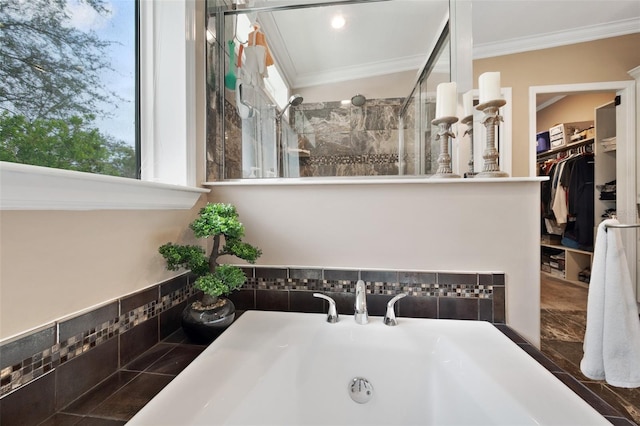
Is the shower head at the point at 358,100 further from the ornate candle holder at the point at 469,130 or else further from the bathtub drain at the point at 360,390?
the bathtub drain at the point at 360,390

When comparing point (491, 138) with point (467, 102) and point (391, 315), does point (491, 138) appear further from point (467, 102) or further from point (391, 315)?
point (391, 315)

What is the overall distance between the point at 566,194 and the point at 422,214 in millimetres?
3187

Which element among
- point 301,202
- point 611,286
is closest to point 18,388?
point 301,202

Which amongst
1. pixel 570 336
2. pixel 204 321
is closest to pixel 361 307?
pixel 204 321

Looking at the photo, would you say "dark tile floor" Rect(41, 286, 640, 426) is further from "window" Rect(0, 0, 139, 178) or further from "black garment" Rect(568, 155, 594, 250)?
"black garment" Rect(568, 155, 594, 250)

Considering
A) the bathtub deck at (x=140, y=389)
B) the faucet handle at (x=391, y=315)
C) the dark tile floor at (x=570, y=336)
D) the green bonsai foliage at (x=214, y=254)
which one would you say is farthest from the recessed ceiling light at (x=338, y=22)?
the dark tile floor at (x=570, y=336)

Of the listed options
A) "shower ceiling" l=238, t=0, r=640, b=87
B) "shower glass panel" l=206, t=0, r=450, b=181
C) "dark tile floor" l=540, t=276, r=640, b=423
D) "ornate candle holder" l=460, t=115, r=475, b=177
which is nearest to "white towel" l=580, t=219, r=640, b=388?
"dark tile floor" l=540, t=276, r=640, b=423

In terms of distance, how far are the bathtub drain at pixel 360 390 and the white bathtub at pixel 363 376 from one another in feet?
0.04

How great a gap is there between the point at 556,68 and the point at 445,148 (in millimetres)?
2347

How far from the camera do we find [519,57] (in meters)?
2.43

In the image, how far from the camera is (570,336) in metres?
1.75

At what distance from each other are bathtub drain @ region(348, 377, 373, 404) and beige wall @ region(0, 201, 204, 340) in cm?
78

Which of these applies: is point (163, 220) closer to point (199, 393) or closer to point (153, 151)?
point (153, 151)

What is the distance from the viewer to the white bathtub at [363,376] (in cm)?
59
